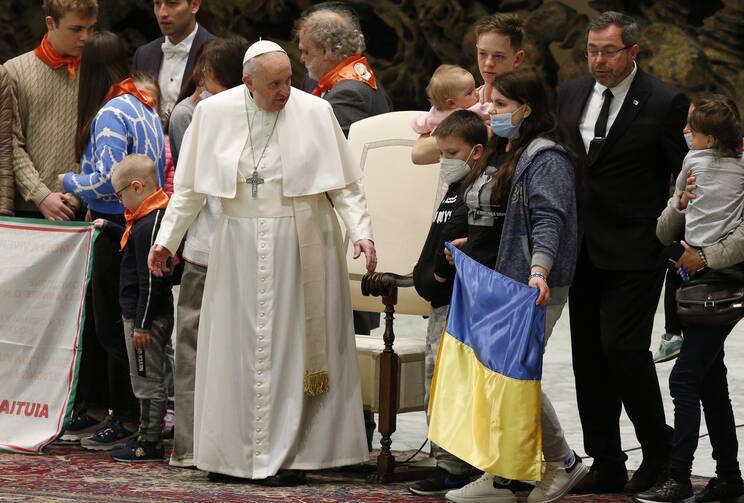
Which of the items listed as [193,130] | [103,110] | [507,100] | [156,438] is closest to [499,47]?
[507,100]

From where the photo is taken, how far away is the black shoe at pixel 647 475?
618 centimetres

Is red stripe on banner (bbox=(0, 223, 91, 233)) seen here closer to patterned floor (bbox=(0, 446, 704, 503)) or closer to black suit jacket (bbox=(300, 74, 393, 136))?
patterned floor (bbox=(0, 446, 704, 503))

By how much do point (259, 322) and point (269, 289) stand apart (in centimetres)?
15

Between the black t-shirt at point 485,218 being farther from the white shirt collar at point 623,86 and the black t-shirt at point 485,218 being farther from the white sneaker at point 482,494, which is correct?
the white sneaker at point 482,494

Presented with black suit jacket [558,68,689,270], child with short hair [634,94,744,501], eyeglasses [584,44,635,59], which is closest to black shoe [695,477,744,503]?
child with short hair [634,94,744,501]

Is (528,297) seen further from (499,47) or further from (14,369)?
(14,369)

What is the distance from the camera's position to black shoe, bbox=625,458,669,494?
243 inches

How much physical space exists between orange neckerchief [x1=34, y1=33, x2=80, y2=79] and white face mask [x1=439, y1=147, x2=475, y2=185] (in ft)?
8.04

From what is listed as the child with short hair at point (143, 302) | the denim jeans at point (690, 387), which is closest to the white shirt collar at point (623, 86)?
the denim jeans at point (690, 387)

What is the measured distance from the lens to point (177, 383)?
678 centimetres

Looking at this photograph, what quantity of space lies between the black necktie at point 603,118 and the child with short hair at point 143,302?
2.01 metres

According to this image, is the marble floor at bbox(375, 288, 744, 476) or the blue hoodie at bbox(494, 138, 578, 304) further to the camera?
the marble floor at bbox(375, 288, 744, 476)

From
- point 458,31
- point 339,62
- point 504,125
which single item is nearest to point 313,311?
point 504,125

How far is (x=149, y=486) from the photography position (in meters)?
6.26
